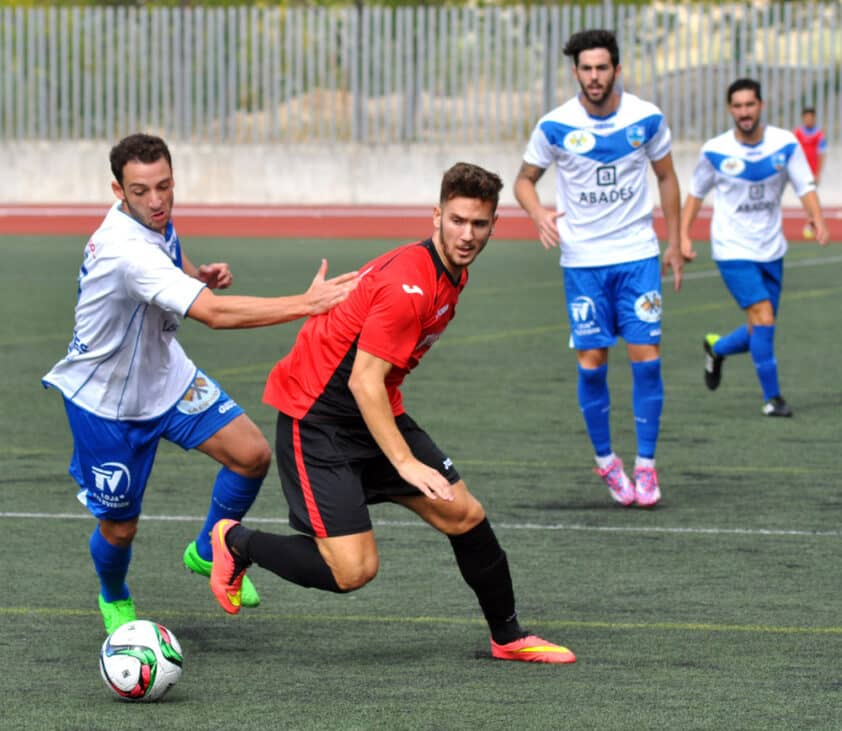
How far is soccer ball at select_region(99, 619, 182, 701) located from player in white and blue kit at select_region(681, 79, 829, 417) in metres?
6.66

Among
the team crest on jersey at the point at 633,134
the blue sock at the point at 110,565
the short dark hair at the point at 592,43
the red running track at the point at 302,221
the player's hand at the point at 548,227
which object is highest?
the short dark hair at the point at 592,43

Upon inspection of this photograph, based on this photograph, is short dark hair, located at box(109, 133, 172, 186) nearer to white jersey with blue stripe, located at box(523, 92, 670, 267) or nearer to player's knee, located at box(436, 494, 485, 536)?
player's knee, located at box(436, 494, 485, 536)

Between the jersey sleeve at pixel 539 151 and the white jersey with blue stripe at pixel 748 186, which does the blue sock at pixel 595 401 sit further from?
the white jersey with blue stripe at pixel 748 186

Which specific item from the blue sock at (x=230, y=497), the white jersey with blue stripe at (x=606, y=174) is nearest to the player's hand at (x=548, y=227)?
the white jersey with blue stripe at (x=606, y=174)

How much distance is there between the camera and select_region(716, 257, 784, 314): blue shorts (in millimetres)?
11578

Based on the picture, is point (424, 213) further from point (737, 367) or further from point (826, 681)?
point (826, 681)

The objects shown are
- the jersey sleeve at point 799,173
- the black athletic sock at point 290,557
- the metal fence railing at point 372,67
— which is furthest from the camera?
the metal fence railing at point 372,67

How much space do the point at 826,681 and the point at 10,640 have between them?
8.69ft

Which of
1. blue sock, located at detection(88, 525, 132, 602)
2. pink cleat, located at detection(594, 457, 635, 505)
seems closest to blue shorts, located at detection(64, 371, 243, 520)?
blue sock, located at detection(88, 525, 132, 602)

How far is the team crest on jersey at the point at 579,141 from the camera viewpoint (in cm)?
877

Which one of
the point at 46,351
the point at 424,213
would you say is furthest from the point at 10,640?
the point at 424,213

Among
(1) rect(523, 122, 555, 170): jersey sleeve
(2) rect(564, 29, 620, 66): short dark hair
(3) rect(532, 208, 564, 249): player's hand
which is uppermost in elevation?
(2) rect(564, 29, 620, 66): short dark hair

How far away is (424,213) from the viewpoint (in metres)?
31.1

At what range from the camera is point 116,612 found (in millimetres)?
6109
